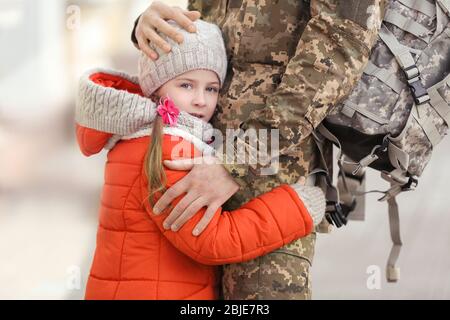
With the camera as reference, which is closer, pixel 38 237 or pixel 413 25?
pixel 413 25

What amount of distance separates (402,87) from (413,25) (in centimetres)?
14

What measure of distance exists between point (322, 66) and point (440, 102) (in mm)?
300

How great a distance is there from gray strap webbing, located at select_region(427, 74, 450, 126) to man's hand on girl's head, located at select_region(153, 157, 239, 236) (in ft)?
1.61

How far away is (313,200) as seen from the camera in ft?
4.83

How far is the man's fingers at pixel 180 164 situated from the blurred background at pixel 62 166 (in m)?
1.49

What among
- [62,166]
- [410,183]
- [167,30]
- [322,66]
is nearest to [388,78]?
[322,66]

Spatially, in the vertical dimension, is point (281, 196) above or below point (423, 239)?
above

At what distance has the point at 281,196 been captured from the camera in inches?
56.6

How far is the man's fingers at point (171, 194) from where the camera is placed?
55.8 inches

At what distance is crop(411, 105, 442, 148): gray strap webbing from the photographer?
145 centimetres
